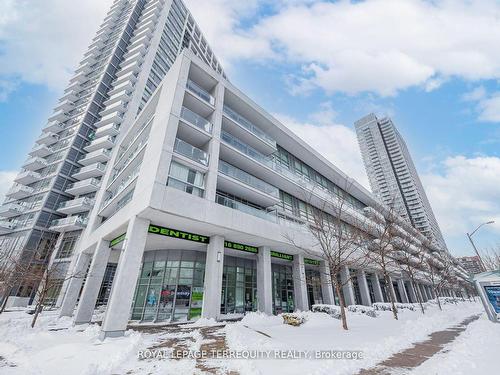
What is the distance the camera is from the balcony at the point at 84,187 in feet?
120

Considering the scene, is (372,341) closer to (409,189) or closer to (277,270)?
(277,270)

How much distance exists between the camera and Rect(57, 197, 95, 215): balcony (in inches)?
1401

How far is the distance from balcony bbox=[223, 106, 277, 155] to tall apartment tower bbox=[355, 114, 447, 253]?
10157cm

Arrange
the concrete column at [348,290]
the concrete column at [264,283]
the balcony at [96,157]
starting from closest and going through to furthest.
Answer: the concrete column at [264,283] < the concrete column at [348,290] < the balcony at [96,157]

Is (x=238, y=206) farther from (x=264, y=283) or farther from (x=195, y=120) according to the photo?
(x=195, y=120)

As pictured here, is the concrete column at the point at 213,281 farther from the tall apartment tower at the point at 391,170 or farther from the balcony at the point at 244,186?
the tall apartment tower at the point at 391,170

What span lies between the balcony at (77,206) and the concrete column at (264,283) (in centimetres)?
3204

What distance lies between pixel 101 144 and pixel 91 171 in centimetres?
552

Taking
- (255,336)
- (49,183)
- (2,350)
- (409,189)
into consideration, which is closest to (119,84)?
(49,183)

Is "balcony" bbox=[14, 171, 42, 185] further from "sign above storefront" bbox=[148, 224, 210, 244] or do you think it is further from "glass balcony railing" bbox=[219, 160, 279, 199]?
"glass balcony railing" bbox=[219, 160, 279, 199]

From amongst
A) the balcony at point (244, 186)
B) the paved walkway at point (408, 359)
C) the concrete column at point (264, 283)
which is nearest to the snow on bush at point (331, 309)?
the concrete column at point (264, 283)

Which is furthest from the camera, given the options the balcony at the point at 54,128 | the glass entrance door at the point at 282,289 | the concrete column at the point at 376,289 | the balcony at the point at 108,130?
the balcony at the point at 54,128

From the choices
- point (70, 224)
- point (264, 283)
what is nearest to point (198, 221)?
point (264, 283)

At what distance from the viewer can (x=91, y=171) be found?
3803 cm
